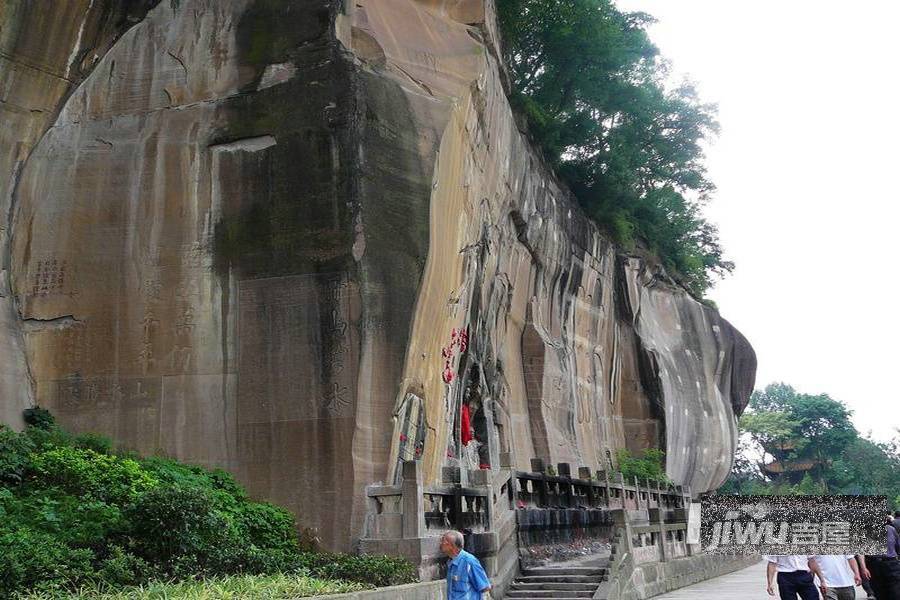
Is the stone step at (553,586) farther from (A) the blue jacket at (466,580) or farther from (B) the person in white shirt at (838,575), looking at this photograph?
(A) the blue jacket at (466,580)

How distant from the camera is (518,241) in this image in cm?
1998

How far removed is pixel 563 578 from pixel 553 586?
20 cm

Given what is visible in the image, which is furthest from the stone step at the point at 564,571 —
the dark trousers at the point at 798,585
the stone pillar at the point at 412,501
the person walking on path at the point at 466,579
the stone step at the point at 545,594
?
the person walking on path at the point at 466,579

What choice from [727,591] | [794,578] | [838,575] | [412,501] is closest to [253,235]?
[412,501]

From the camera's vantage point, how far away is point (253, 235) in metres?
11.8

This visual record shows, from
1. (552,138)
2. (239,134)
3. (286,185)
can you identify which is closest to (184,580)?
(286,185)

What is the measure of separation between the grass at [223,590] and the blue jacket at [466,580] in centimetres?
143

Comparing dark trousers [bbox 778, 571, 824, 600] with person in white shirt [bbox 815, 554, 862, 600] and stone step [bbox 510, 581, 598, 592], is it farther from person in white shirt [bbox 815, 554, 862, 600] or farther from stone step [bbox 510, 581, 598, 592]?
stone step [bbox 510, 581, 598, 592]

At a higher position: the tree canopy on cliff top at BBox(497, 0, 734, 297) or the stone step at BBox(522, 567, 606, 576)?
the tree canopy on cliff top at BBox(497, 0, 734, 297)

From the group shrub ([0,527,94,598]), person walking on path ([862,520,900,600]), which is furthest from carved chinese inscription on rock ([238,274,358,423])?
person walking on path ([862,520,900,600])

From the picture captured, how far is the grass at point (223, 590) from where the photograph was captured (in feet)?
21.2

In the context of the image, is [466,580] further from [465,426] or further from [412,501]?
[465,426]

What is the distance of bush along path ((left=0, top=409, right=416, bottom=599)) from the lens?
6.81m

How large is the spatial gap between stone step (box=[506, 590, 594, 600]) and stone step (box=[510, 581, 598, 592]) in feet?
0.28
